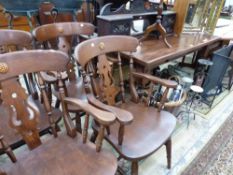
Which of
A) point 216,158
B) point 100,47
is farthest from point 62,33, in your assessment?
point 216,158

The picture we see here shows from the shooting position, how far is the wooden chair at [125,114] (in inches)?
38.1

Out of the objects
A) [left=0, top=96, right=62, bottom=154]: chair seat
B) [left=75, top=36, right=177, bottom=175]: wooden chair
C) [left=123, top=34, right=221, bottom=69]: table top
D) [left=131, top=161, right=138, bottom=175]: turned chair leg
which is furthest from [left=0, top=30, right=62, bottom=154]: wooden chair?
[left=123, top=34, right=221, bottom=69]: table top

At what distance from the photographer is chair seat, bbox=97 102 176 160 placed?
980 mm

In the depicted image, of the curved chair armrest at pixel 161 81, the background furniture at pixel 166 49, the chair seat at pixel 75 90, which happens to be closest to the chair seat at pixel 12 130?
the chair seat at pixel 75 90

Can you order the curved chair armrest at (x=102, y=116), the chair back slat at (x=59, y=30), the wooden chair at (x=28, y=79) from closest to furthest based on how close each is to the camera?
the curved chair armrest at (x=102, y=116)
the wooden chair at (x=28, y=79)
the chair back slat at (x=59, y=30)

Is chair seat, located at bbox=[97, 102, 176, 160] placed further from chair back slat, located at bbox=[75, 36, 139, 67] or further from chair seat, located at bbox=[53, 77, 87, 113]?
chair back slat, located at bbox=[75, 36, 139, 67]

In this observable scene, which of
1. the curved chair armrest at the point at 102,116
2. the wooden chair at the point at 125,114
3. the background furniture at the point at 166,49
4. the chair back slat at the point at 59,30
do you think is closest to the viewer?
the curved chair armrest at the point at 102,116

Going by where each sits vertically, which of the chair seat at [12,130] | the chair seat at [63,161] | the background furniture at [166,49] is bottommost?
the chair seat at [63,161]

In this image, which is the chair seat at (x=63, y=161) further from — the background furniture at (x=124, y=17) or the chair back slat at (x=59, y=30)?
the background furniture at (x=124, y=17)

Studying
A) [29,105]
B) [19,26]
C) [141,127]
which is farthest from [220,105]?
[19,26]

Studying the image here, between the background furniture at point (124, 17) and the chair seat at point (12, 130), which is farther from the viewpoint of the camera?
the background furniture at point (124, 17)

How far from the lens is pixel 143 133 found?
43.4 inches

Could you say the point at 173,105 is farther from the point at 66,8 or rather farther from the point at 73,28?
the point at 66,8

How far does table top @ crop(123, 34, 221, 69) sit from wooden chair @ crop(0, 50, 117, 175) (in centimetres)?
73
